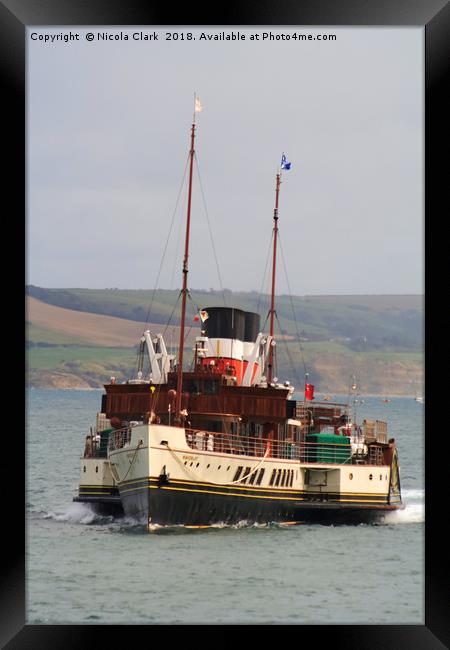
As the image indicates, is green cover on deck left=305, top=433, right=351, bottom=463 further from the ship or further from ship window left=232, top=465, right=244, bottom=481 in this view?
ship window left=232, top=465, right=244, bottom=481

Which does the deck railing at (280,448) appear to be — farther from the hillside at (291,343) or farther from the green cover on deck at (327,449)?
the hillside at (291,343)

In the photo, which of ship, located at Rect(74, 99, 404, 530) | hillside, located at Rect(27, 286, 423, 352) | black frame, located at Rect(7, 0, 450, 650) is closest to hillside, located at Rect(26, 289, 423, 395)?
hillside, located at Rect(27, 286, 423, 352)

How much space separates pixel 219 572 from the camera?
121 feet

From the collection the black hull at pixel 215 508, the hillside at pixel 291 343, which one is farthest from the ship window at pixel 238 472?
the hillside at pixel 291 343

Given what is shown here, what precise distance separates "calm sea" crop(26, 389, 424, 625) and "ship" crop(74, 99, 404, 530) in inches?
34.3

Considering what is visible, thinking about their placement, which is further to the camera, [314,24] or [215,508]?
[215,508]

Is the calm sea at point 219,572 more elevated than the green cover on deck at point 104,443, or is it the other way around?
the green cover on deck at point 104,443

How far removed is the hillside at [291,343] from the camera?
137750 millimetres

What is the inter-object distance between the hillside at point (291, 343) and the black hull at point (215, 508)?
6459 centimetres

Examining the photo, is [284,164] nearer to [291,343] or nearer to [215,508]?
[215,508]

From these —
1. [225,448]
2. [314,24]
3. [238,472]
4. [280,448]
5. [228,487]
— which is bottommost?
[228,487]

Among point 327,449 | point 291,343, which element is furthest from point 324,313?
point 327,449

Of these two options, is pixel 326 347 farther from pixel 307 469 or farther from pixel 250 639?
pixel 250 639

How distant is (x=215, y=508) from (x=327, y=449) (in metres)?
8.34
